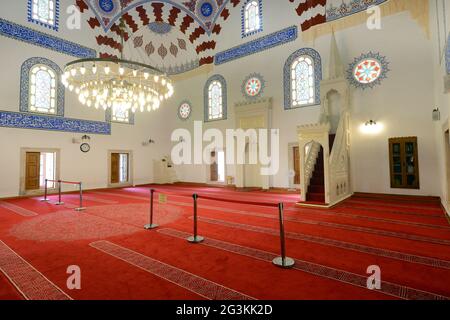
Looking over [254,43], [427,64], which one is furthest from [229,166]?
[427,64]

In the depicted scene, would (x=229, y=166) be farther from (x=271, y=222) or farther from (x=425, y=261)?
(x=425, y=261)

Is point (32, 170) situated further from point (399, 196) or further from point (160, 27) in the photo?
point (399, 196)

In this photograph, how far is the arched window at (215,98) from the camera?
9.23 meters

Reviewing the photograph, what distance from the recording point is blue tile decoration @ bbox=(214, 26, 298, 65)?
777cm

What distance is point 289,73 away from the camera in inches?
302

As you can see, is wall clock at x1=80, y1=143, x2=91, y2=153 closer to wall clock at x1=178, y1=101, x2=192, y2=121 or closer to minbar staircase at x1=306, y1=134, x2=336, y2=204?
wall clock at x1=178, y1=101, x2=192, y2=121

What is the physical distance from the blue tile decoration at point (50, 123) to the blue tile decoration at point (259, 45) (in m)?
4.75

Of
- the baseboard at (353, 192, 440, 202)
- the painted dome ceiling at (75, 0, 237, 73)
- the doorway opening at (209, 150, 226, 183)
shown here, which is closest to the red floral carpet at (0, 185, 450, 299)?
the baseboard at (353, 192, 440, 202)

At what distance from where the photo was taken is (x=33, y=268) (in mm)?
2309

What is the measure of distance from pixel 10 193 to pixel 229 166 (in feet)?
20.4

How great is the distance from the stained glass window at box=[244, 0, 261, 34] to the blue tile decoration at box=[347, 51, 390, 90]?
3.44 meters

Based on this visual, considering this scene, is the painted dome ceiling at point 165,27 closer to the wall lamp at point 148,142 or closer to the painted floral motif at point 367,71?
the painted floral motif at point 367,71

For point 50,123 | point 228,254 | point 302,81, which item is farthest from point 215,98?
point 228,254
